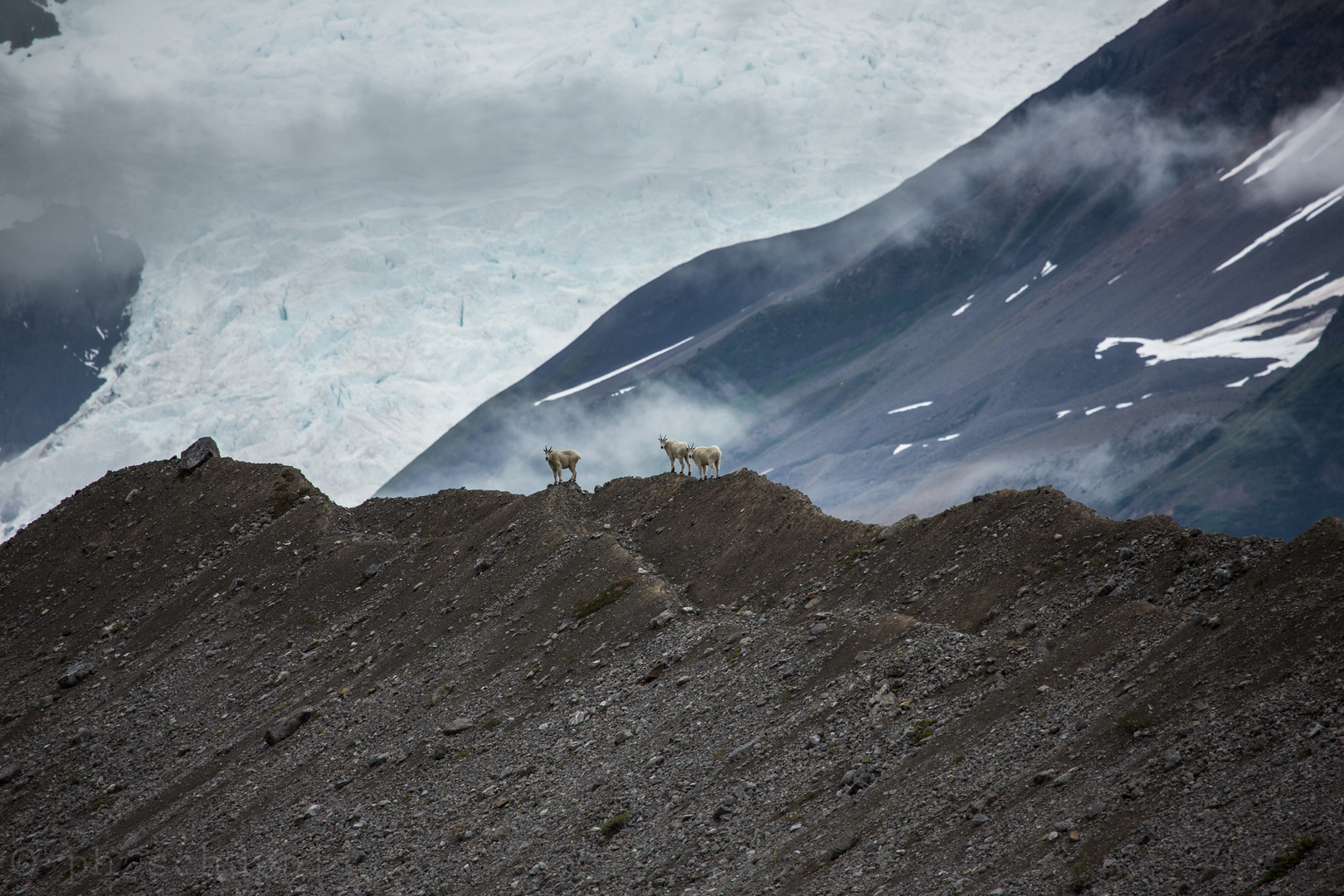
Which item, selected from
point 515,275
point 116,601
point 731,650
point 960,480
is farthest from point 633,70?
point 731,650

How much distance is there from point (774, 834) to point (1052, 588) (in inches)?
429

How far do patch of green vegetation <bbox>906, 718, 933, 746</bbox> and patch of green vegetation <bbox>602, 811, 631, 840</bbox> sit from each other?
6754mm

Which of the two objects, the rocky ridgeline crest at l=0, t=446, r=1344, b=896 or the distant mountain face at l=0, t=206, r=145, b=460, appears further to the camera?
the distant mountain face at l=0, t=206, r=145, b=460

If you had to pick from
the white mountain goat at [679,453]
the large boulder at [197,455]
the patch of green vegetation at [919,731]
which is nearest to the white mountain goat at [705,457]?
the white mountain goat at [679,453]

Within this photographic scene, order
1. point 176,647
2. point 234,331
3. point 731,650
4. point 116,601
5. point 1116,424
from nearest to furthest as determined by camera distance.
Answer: point 731,650, point 176,647, point 116,601, point 234,331, point 1116,424

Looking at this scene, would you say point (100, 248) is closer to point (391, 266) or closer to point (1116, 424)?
point (391, 266)

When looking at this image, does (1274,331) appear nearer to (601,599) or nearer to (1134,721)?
(601,599)

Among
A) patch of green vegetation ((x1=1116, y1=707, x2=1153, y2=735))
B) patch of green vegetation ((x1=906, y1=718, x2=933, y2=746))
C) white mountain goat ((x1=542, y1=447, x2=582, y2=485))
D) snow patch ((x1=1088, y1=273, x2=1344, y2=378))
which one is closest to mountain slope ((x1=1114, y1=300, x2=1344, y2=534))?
snow patch ((x1=1088, y1=273, x2=1344, y2=378))

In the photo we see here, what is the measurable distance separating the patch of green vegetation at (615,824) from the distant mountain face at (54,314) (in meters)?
190

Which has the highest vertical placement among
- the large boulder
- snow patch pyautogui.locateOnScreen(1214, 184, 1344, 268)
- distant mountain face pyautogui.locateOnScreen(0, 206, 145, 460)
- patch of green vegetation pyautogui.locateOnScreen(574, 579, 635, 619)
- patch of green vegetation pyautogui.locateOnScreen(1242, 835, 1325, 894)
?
distant mountain face pyautogui.locateOnScreen(0, 206, 145, 460)

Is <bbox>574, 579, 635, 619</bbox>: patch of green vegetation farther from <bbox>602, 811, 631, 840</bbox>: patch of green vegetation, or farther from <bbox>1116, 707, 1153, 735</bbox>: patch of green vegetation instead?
<bbox>1116, 707, 1153, 735</bbox>: patch of green vegetation

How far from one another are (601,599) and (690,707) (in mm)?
8517

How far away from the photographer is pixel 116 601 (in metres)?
47.8

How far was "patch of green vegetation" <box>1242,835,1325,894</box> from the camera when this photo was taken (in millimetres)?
13930
